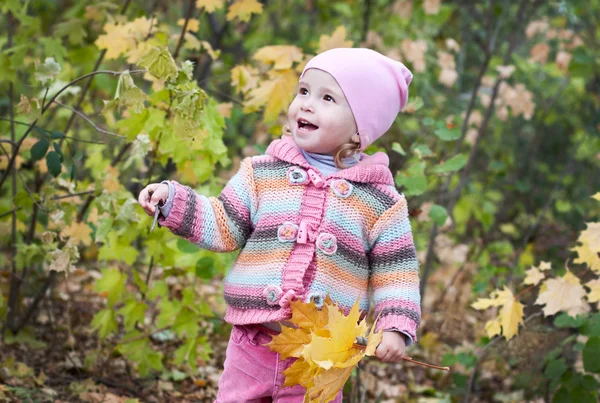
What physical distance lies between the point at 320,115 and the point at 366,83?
16 centimetres

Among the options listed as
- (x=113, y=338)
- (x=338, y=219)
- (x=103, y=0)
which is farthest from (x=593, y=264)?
(x=103, y=0)

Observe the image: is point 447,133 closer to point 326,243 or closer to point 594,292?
point 594,292

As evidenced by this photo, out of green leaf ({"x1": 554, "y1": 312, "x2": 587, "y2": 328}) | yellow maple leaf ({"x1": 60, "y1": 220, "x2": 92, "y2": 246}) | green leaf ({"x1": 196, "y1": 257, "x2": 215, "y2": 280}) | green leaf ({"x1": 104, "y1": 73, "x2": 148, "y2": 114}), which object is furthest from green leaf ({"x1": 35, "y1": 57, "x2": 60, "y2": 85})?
green leaf ({"x1": 554, "y1": 312, "x2": 587, "y2": 328})

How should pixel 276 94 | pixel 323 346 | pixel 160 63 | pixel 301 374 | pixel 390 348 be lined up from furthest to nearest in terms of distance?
1. pixel 276 94
2. pixel 160 63
3. pixel 390 348
4. pixel 301 374
5. pixel 323 346

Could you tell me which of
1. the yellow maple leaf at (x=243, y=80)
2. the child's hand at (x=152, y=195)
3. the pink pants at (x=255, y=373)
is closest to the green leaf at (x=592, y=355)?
the pink pants at (x=255, y=373)

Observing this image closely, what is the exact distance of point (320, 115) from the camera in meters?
2.05

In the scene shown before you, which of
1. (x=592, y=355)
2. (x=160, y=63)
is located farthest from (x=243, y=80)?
(x=592, y=355)

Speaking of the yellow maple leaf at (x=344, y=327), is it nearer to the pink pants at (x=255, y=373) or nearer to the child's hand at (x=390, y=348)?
the child's hand at (x=390, y=348)

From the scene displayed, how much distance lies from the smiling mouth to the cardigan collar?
8cm

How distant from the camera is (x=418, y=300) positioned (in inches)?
82.7

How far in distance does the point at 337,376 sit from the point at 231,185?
64 cm

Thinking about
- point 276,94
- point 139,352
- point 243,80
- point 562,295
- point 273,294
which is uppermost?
point 243,80

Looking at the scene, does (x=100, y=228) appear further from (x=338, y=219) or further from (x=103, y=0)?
(x=103, y=0)

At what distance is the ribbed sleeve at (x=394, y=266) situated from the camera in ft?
6.79
